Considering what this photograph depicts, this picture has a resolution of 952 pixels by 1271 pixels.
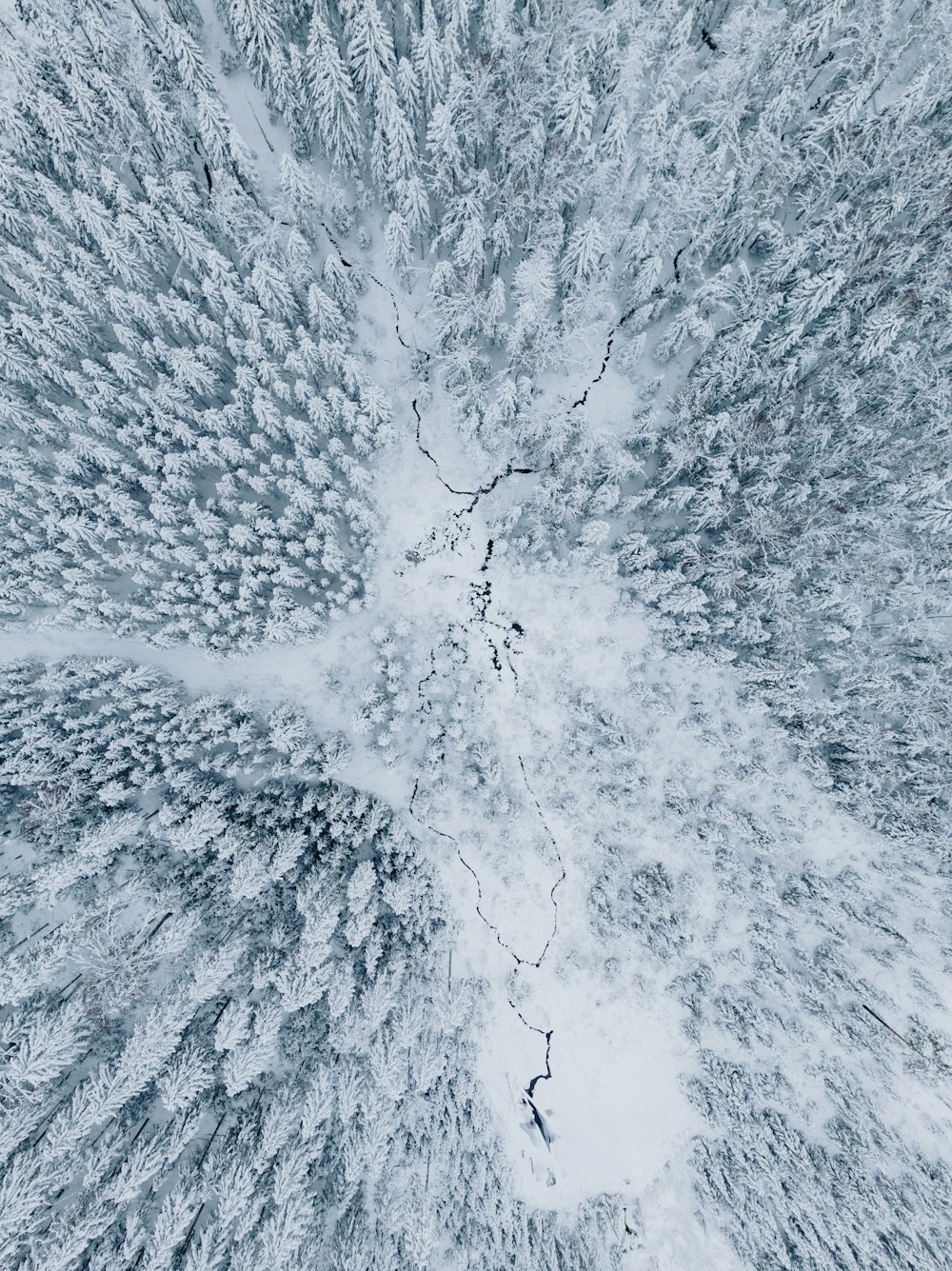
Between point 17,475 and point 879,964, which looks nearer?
point 17,475

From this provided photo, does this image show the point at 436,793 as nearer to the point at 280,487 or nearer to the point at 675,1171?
the point at 280,487

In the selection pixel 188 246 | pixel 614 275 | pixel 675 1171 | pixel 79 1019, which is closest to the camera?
pixel 79 1019

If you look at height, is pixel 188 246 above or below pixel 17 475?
above

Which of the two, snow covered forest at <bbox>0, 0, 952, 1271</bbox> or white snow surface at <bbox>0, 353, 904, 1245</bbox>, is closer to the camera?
snow covered forest at <bbox>0, 0, 952, 1271</bbox>

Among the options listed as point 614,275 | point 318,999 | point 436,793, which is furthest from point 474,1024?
point 614,275

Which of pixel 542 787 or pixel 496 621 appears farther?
pixel 496 621

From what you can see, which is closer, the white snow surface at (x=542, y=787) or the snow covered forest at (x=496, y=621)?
the snow covered forest at (x=496, y=621)

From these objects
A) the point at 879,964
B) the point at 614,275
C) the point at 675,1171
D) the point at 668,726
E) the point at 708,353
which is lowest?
the point at 675,1171

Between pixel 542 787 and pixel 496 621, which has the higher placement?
pixel 496 621
